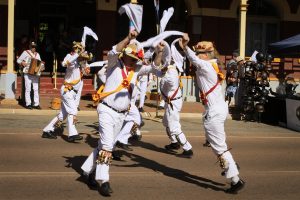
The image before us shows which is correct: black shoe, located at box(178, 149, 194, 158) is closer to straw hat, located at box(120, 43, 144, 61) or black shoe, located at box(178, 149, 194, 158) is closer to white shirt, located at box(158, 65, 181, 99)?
white shirt, located at box(158, 65, 181, 99)

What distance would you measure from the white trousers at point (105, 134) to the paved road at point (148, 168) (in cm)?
29

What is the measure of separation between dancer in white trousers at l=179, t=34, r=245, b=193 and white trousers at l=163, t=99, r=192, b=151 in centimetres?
252

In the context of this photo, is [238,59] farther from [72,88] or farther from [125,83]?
[125,83]

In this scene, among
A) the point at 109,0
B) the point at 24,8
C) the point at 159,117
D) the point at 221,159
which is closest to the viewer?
the point at 221,159

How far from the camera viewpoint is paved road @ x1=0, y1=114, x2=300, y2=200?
7406 millimetres

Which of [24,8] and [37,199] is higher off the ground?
[24,8]

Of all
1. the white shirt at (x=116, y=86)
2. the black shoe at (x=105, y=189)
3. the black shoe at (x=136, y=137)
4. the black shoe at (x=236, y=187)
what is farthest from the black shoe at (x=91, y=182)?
the black shoe at (x=136, y=137)

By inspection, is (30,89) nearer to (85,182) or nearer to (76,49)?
(76,49)

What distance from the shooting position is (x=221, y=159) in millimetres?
7531

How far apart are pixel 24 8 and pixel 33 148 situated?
1335 cm

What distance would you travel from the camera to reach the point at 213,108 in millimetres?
7688

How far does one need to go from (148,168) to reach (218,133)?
6.35 feet

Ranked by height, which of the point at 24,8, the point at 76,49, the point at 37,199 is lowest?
the point at 37,199

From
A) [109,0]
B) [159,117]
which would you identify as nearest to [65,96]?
[159,117]
